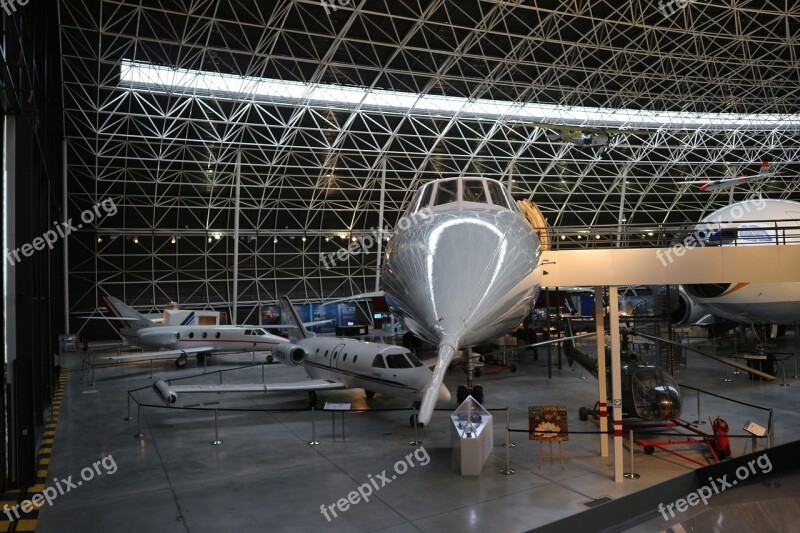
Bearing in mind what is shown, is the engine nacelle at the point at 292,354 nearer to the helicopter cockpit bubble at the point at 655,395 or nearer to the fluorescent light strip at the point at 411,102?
the helicopter cockpit bubble at the point at 655,395

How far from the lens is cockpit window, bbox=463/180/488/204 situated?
9133mm

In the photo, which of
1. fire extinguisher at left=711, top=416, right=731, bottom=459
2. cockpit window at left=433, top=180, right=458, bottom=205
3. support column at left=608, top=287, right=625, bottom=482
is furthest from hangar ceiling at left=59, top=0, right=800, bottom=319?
fire extinguisher at left=711, top=416, right=731, bottom=459

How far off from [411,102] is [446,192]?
24134mm

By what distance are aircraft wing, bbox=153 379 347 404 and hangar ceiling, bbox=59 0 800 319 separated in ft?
45.2

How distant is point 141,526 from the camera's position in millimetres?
6898

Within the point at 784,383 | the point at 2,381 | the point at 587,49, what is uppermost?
the point at 587,49

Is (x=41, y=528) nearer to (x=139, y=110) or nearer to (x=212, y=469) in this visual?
(x=212, y=469)

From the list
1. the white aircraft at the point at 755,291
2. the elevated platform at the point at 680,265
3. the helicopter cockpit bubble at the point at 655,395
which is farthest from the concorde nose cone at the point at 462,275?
the white aircraft at the point at 755,291

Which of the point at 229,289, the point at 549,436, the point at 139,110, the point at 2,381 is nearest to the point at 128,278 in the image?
the point at 229,289

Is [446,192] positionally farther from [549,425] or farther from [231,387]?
[231,387]

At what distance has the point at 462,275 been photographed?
6445 mm

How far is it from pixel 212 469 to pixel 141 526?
92.2 inches

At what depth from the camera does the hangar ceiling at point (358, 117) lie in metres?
24.0

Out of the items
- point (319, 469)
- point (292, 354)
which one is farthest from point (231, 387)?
point (319, 469)
